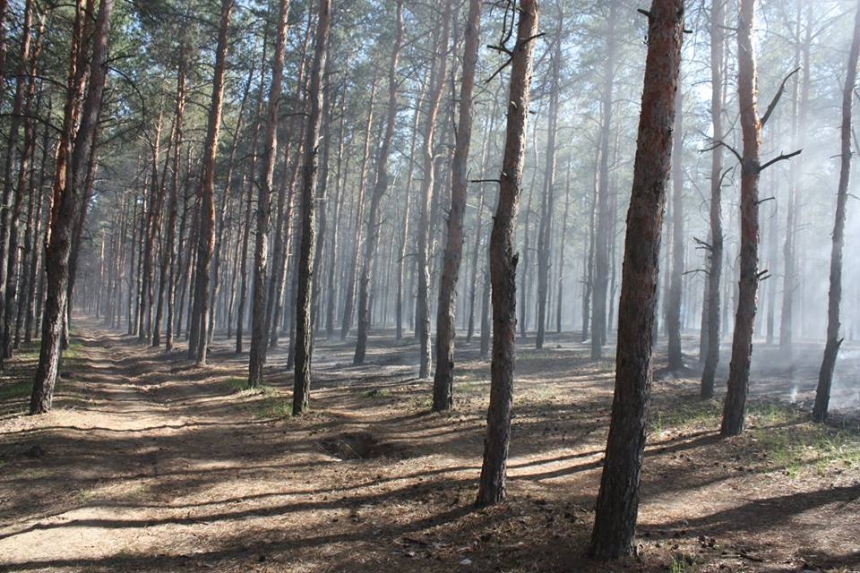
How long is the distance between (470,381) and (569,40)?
1541cm

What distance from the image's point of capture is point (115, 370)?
68.5 ft

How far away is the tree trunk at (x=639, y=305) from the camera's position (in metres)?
5.00

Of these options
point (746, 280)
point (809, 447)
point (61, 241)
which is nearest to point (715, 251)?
point (746, 280)

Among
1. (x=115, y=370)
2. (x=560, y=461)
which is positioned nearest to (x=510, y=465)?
(x=560, y=461)

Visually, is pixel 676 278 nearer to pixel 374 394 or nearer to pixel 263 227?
pixel 374 394

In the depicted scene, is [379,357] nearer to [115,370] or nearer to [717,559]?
[115,370]

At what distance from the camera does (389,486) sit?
7824 mm

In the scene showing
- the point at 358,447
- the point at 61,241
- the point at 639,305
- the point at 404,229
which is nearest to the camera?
the point at 639,305

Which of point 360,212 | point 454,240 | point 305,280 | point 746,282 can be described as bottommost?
point 305,280

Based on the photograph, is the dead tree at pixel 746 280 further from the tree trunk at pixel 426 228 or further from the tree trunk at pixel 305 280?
the tree trunk at pixel 426 228

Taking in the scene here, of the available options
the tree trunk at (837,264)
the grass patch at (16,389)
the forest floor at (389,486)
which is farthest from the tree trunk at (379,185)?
the tree trunk at (837,264)

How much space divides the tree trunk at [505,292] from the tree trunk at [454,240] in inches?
213

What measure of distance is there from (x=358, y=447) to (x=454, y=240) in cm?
507

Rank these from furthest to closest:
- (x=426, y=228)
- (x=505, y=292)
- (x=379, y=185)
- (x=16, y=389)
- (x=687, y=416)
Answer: (x=379, y=185) < (x=426, y=228) < (x=16, y=389) < (x=687, y=416) < (x=505, y=292)
